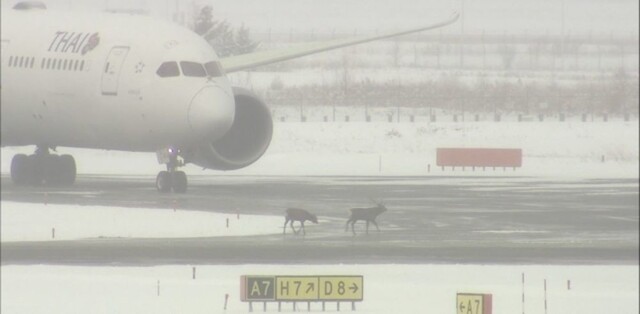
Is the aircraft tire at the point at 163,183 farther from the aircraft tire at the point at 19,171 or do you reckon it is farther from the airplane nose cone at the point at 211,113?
the aircraft tire at the point at 19,171

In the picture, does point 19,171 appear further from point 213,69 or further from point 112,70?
point 213,69

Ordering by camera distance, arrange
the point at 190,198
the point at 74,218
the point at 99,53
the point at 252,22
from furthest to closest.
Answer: the point at 252,22, the point at 99,53, the point at 190,198, the point at 74,218

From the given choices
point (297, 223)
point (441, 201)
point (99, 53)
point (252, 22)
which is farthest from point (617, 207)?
point (252, 22)

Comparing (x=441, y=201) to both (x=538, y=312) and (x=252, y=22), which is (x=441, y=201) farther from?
(x=252, y=22)

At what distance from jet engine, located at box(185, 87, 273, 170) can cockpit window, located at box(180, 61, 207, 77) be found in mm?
2085

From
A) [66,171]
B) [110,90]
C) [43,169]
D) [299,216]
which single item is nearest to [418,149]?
[110,90]

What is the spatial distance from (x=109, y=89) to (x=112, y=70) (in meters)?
0.51

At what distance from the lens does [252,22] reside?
7225cm

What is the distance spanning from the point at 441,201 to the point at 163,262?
52.1 ft

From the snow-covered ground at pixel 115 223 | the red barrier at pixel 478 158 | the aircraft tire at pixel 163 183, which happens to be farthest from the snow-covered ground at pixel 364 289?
the red barrier at pixel 478 158

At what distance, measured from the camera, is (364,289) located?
26.3m

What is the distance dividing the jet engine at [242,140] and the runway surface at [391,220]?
78 centimetres

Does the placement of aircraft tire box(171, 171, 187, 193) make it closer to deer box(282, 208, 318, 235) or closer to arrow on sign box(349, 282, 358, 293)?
deer box(282, 208, 318, 235)

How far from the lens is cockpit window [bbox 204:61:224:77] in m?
45.4
